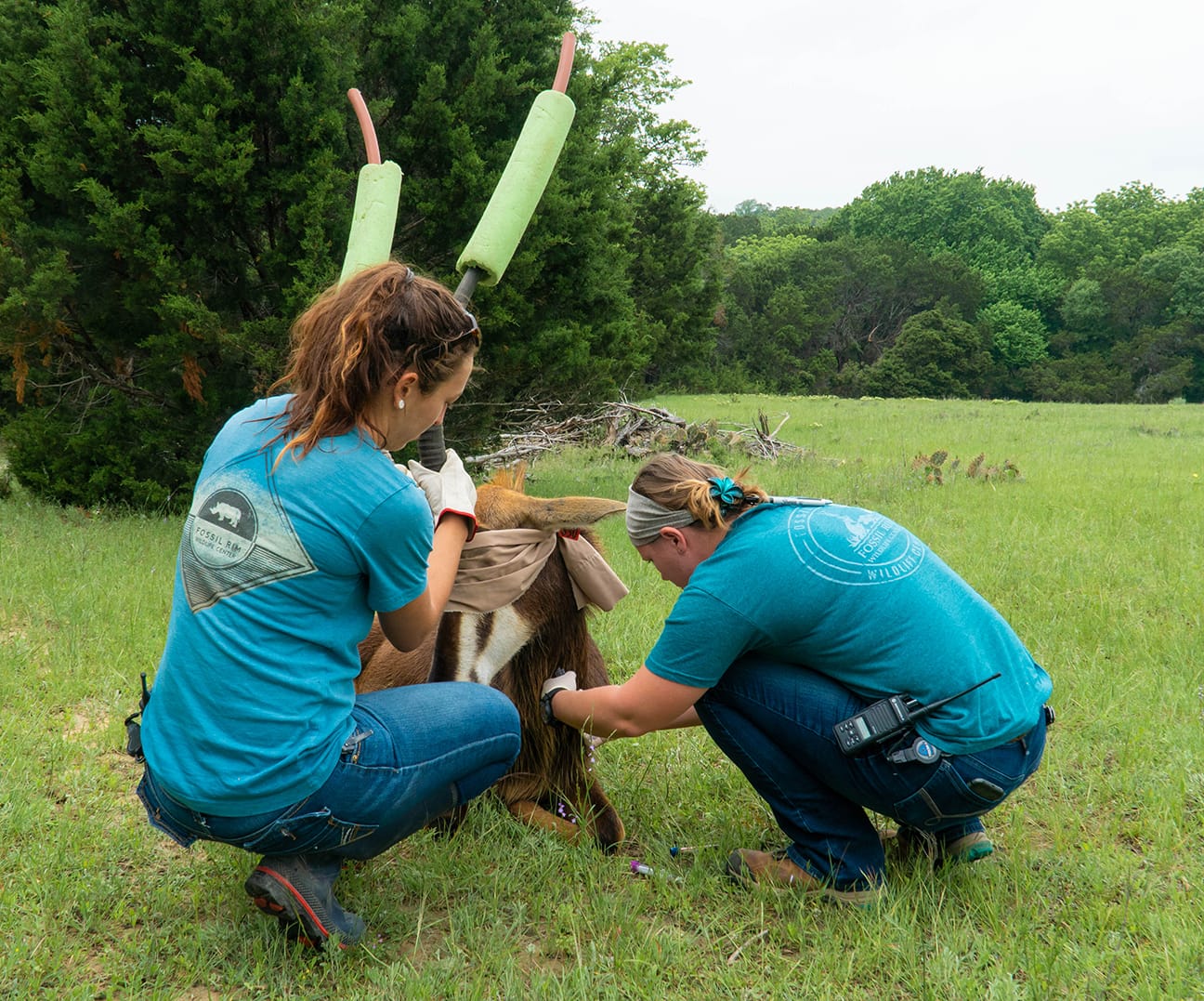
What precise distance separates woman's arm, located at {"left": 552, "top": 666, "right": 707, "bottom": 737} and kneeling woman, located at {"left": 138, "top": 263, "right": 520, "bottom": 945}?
20.5 inches

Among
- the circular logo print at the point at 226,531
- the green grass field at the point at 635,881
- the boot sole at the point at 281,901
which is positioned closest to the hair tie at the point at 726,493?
the green grass field at the point at 635,881

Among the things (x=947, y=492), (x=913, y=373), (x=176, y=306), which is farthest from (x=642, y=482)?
(x=913, y=373)

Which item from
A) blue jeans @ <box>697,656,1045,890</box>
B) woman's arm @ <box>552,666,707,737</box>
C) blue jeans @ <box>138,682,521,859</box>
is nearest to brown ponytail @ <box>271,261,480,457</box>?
blue jeans @ <box>138,682,521,859</box>

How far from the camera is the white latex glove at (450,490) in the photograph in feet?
9.05

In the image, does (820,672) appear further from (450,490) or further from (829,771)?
(450,490)

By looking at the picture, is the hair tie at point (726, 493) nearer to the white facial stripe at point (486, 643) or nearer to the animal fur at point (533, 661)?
the animal fur at point (533, 661)

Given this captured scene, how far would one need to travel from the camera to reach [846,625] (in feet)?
9.07

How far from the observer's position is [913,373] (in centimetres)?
4628

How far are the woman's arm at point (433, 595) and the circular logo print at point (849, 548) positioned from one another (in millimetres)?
919

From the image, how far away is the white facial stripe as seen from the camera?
3109 millimetres

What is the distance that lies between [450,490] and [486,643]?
0.58 metres

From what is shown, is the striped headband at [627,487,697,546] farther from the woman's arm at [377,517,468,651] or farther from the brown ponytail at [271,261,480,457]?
the brown ponytail at [271,261,480,457]

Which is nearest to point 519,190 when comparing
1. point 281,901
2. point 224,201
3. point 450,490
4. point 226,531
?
point 450,490

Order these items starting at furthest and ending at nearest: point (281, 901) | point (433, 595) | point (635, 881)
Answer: point (635, 881), point (433, 595), point (281, 901)
